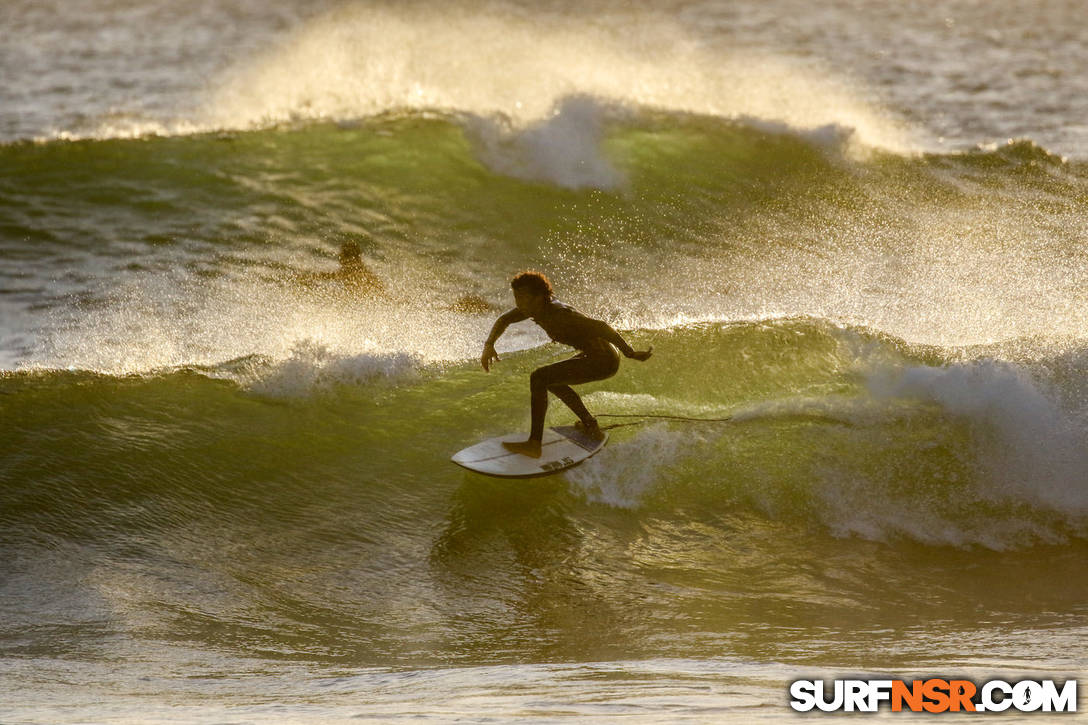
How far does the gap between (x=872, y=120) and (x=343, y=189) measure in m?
8.94

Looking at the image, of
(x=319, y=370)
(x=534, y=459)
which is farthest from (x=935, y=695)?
(x=319, y=370)

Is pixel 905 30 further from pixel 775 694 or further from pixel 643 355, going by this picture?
pixel 775 694

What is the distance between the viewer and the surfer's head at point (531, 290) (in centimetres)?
757

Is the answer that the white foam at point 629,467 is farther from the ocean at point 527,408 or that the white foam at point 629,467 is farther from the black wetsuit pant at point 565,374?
the black wetsuit pant at point 565,374

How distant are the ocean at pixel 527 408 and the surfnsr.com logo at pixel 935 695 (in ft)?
0.58

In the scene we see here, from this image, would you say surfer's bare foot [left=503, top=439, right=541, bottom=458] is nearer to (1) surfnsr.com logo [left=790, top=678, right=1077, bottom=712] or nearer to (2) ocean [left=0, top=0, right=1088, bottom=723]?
(2) ocean [left=0, top=0, right=1088, bottom=723]

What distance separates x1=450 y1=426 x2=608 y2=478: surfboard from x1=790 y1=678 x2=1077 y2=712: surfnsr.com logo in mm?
2971

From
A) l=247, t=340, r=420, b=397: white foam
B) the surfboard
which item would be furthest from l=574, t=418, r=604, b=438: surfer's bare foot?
l=247, t=340, r=420, b=397: white foam

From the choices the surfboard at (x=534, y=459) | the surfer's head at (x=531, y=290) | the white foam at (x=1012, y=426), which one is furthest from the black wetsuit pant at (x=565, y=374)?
the white foam at (x=1012, y=426)

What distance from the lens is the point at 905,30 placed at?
115 ft

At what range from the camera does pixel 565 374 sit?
26.3ft

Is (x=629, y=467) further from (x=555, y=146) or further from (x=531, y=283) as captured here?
(x=555, y=146)

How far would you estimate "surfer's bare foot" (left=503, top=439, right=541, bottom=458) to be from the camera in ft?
26.5

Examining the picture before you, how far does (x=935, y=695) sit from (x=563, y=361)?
369 centimetres
